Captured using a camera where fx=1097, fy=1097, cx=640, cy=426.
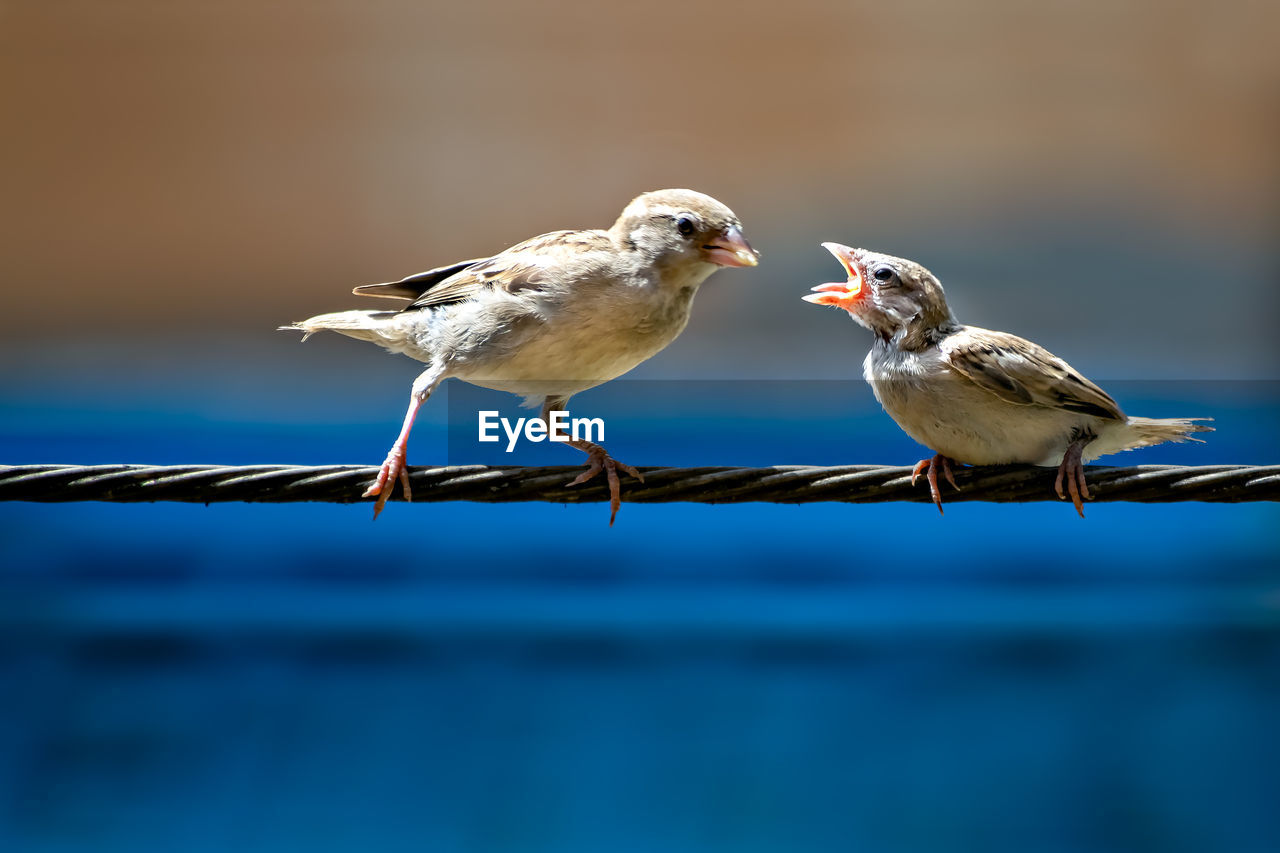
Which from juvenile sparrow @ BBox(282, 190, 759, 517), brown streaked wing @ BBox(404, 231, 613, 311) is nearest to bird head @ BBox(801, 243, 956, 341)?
juvenile sparrow @ BBox(282, 190, 759, 517)

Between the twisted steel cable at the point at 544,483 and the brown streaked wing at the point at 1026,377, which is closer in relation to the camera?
the twisted steel cable at the point at 544,483

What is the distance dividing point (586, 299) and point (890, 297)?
2.81 ft

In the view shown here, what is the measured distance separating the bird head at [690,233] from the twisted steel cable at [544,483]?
717 mm

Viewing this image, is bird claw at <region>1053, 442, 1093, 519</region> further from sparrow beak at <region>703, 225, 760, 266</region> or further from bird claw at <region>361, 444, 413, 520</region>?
bird claw at <region>361, 444, 413, 520</region>

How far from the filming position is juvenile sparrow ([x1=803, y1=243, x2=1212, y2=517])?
9.43ft

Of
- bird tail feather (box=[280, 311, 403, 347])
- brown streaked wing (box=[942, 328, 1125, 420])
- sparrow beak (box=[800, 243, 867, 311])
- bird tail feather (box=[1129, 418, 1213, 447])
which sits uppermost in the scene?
sparrow beak (box=[800, 243, 867, 311])

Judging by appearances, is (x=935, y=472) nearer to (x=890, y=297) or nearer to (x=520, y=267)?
(x=890, y=297)

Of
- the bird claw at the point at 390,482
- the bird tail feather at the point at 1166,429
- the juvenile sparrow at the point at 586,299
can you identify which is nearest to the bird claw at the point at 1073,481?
the bird tail feather at the point at 1166,429

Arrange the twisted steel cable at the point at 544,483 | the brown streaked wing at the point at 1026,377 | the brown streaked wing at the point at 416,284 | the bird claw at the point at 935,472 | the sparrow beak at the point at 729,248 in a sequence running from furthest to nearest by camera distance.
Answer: the brown streaked wing at the point at 416,284 < the sparrow beak at the point at 729,248 < the brown streaked wing at the point at 1026,377 < the bird claw at the point at 935,472 < the twisted steel cable at the point at 544,483

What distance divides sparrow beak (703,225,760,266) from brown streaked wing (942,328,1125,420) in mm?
621

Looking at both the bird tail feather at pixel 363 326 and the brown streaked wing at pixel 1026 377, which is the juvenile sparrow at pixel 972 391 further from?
the bird tail feather at pixel 363 326

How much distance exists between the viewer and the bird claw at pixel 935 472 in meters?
2.62

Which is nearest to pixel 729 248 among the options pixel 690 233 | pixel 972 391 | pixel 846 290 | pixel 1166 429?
pixel 690 233

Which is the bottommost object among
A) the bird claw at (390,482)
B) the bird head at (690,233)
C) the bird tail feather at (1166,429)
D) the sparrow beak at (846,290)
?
the bird claw at (390,482)
